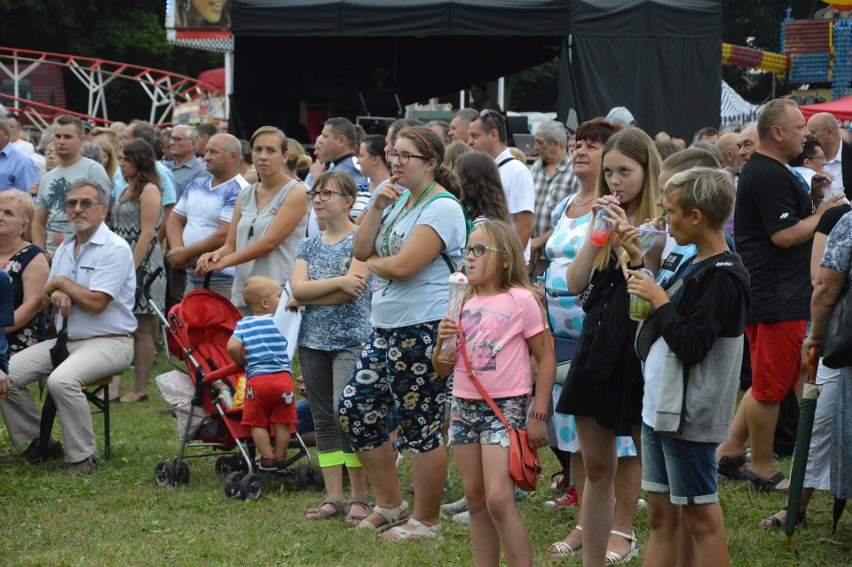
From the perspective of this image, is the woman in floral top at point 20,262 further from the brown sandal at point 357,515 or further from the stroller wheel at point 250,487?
the brown sandal at point 357,515

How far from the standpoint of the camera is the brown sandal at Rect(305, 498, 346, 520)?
611cm

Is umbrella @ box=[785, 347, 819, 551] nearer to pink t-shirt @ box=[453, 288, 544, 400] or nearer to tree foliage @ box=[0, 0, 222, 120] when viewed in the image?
pink t-shirt @ box=[453, 288, 544, 400]

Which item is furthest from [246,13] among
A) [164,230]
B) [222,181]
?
[222,181]

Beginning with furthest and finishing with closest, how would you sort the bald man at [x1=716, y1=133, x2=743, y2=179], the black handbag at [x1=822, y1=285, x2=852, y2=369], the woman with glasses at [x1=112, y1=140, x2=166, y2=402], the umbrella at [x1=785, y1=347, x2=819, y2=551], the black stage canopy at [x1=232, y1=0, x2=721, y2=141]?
1. the black stage canopy at [x1=232, y1=0, x2=721, y2=141]
2. the woman with glasses at [x1=112, y1=140, x2=166, y2=402]
3. the bald man at [x1=716, y1=133, x2=743, y2=179]
4. the umbrella at [x1=785, y1=347, x2=819, y2=551]
5. the black handbag at [x1=822, y1=285, x2=852, y2=369]

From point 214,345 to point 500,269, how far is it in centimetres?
293

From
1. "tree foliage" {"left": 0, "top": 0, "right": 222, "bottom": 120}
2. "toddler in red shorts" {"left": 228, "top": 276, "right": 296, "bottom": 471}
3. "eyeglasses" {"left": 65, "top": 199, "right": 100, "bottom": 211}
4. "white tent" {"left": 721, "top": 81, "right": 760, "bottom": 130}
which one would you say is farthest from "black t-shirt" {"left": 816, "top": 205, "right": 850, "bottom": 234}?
"tree foliage" {"left": 0, "top": 0, "right": 222, "bottom": 120}

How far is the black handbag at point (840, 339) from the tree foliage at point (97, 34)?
3595 centimetres

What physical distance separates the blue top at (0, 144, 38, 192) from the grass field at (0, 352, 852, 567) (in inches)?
150

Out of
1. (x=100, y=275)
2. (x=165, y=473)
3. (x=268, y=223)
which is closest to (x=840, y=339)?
(x=268, y=223)

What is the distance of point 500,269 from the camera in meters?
4.63

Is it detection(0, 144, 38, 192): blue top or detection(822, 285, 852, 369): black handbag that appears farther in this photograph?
detection(0, 144, 38, 192): blue top

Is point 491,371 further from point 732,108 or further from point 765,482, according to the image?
point 732,108

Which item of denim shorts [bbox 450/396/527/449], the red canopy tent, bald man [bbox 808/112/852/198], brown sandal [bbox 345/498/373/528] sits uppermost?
the red canopy tent

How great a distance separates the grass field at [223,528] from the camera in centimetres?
532
